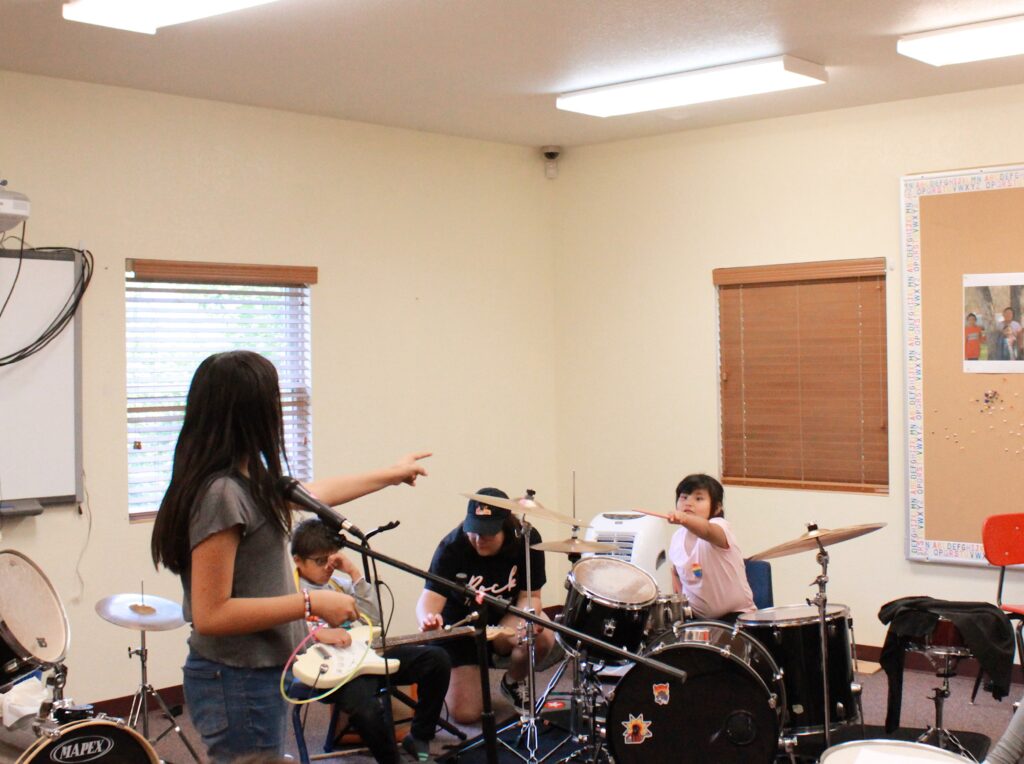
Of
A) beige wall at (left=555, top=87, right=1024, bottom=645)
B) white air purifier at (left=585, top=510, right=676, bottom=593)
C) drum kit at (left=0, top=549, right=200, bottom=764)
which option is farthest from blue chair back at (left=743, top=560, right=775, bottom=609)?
drum kit at (left=0, top=549, right=200, bottom=764)

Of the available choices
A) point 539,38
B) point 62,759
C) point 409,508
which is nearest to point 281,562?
point 62,759

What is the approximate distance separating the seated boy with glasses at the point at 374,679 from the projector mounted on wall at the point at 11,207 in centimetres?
148

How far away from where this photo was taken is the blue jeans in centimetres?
210

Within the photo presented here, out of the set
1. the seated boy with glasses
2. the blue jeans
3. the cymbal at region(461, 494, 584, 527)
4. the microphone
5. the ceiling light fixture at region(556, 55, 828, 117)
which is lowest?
the seated boy with glasses

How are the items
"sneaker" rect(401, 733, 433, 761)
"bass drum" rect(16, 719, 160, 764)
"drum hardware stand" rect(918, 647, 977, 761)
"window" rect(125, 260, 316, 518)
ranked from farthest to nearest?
"window" rect(125, 260, 316, 518)
"sneaker" rect(401, 733, 433, 761)
"drum hardware stand" rect(918, 647, 977, 761)
"bass drum" rect(16, 719, 160, 764)

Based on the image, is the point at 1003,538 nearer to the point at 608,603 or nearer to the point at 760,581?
the point at 760,581

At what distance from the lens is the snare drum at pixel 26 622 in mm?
3078

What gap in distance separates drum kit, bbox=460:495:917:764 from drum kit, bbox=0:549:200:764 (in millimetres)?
1327

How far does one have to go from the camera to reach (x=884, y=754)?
223 centimetres

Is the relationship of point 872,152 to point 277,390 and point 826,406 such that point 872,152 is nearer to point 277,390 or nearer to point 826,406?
point 826,406

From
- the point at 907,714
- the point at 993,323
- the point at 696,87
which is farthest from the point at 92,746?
the point at 993,323

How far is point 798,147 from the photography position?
5551 mm

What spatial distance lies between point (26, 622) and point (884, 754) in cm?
237

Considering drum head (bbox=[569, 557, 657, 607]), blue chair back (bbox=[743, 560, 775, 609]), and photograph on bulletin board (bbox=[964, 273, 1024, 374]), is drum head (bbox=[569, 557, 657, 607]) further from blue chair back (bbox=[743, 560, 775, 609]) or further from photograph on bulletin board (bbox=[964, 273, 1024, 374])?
photograph on bulletin board (bbox=[964, 273, 1024, 374])
